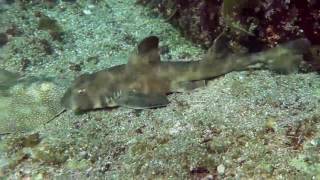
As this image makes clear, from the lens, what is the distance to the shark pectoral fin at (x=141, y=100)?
15.3 ft

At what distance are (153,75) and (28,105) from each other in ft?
5.47

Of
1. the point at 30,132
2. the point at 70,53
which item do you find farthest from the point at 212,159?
the point at 70,53

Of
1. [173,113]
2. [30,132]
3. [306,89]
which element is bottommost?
[30,132]

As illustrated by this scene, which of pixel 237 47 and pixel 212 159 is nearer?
pixel 212 159

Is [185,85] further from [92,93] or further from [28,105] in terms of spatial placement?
[28,105]

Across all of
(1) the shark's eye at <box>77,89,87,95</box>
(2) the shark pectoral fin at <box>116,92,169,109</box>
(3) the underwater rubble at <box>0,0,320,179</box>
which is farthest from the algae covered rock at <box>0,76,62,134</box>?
(2) the shark pectoral fin at <box>116,92,169,109</box>

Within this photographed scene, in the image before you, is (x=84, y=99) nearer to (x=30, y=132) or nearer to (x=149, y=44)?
(x=30, y=132)

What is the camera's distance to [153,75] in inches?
199

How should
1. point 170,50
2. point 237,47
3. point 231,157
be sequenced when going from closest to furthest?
point 231,157
point 237,47
point 170,50

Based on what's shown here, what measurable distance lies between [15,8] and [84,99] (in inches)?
133

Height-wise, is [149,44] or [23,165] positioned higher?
[149,44]

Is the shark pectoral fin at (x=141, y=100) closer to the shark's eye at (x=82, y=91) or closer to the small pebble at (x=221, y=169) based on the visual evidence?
the shark's eye at (x=82, y=91)

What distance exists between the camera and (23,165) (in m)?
3.94

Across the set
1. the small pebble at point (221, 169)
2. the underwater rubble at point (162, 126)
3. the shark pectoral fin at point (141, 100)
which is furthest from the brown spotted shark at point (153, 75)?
the small pebble at point (221, 169)
